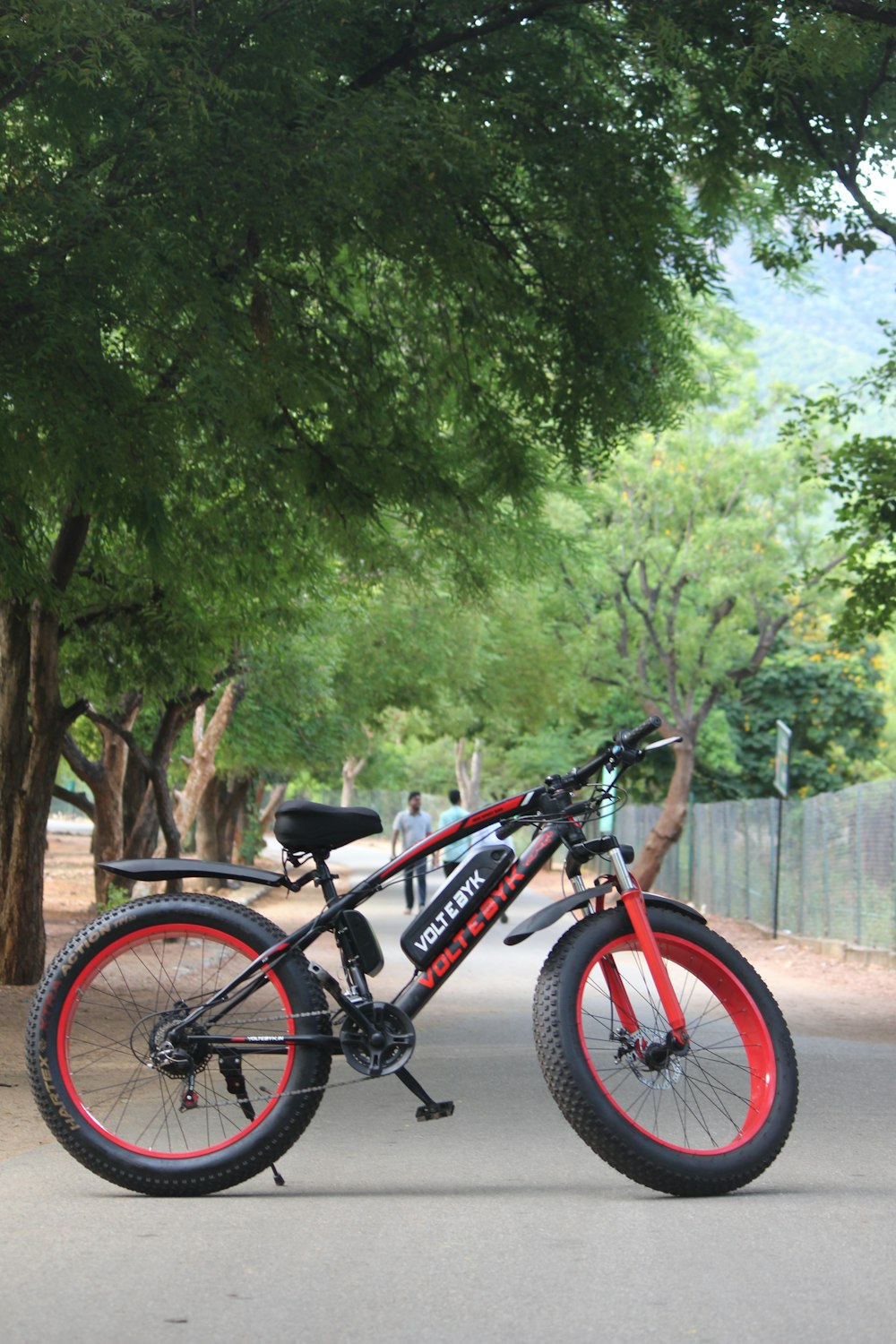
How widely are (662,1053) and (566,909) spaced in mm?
552

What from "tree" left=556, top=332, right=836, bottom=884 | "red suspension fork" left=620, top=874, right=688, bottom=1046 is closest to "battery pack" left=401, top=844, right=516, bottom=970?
"red suspension fork" left=620, top=874, right=688, bottom=1046

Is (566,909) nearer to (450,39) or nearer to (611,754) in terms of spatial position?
(611,754)

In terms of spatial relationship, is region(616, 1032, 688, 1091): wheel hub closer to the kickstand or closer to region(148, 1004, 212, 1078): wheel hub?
the kickstand

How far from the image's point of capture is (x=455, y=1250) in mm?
5113

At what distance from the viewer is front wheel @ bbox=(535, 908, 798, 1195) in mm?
5699

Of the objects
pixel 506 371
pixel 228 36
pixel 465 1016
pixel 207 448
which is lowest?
pixel 465 1016

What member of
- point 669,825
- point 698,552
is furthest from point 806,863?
point 698,552

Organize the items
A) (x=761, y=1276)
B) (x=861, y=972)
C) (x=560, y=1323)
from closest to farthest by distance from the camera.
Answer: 1. (x=560, y=1323)
2. (x=761, y=1276)
3. (x=861, y=972)

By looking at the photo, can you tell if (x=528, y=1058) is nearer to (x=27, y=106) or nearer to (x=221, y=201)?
(x=221, y=201)

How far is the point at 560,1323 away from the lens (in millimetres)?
4367

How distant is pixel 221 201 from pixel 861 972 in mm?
12671

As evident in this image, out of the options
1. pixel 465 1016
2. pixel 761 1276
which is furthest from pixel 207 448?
pixel 761 1276

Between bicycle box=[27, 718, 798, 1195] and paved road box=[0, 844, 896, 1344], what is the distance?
0.66 feet

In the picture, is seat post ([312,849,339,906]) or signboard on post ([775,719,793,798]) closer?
seat post ([312,849,339,906])
